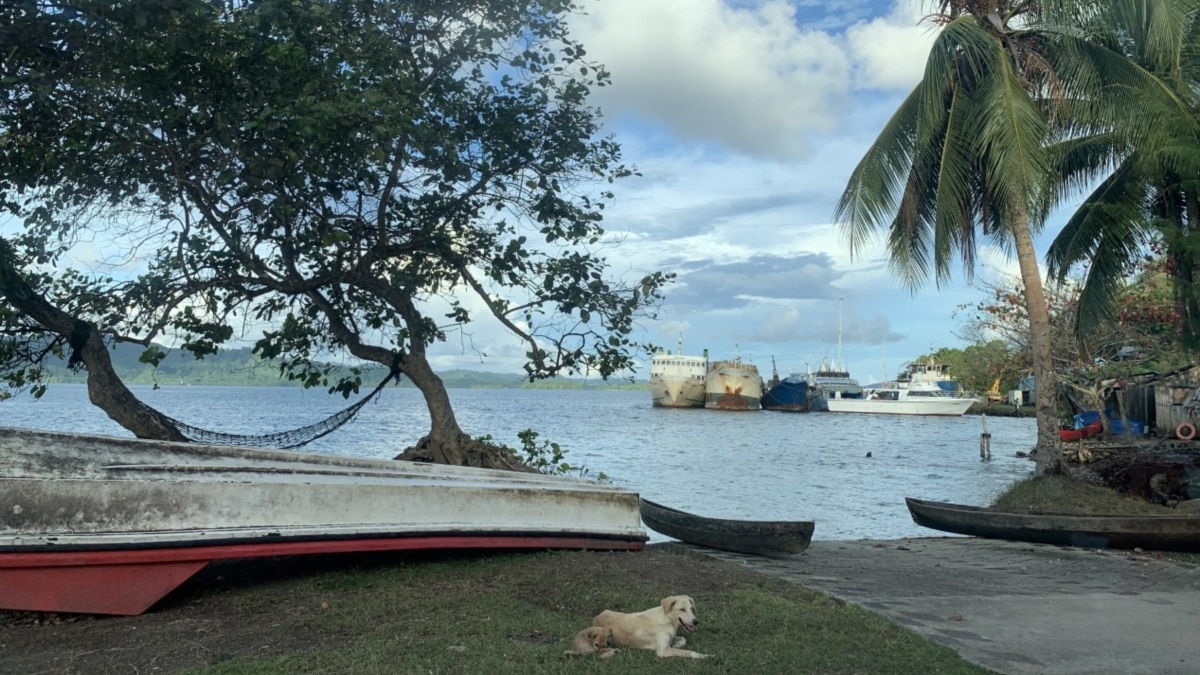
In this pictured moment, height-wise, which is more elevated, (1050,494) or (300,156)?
(300,156)

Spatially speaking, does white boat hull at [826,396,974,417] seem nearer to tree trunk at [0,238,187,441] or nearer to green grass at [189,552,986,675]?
green grass at [189,552,986,675]

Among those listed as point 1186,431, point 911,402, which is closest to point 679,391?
point 911,402

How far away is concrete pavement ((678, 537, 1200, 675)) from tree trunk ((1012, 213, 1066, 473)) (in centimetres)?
401

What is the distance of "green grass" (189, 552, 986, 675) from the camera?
5.30 meters

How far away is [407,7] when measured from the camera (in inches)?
357

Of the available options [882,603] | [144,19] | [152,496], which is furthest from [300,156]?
[882,603]

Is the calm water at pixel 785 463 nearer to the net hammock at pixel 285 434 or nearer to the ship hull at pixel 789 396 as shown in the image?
the net hammock at pixel 285 434

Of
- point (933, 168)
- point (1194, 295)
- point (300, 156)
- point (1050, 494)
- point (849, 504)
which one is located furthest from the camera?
point (849, 504)

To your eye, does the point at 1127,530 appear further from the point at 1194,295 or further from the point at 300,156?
the point at 300,156

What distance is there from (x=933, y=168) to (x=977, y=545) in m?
7.02

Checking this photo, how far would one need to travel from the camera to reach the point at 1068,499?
14.8 metres

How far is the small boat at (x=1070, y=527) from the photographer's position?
35.8ft

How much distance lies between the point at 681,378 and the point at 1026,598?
86149mm

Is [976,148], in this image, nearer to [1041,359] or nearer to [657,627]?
[1041,359]
